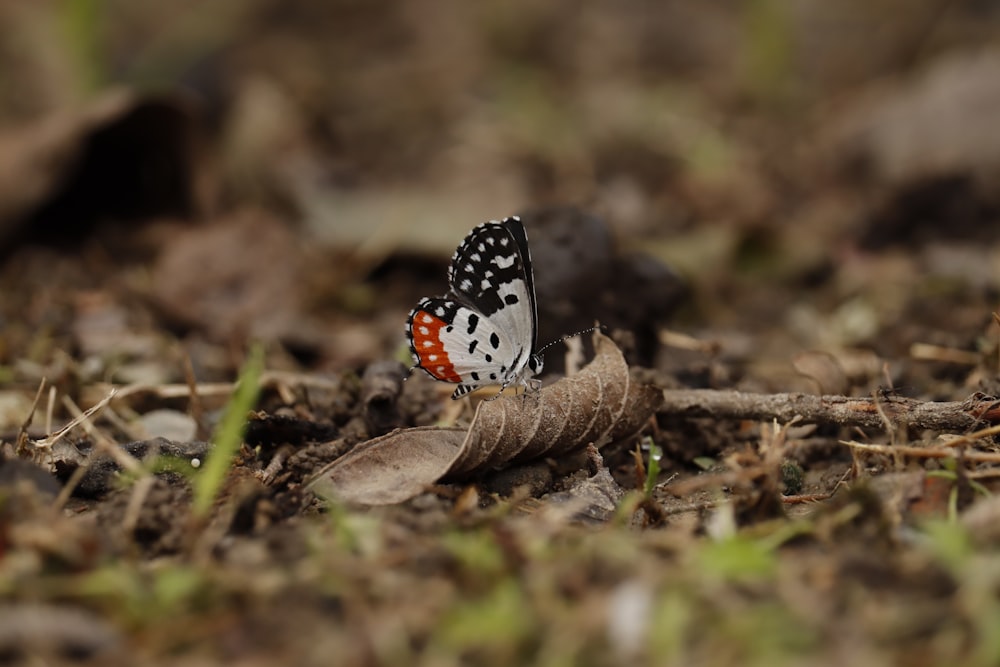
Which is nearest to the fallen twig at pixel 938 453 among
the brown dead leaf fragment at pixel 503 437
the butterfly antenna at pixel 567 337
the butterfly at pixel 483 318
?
the brown dead leaf fragment at pixel 503 437

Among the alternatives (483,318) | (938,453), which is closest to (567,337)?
(483,318)

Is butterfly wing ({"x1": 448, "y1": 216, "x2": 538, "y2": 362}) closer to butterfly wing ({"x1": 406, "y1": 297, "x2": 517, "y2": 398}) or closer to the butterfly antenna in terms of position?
butterfly wing ({"x1": 406, "y1": 297, "x2": 517, "y2": 398})

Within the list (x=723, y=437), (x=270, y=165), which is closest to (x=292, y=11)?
(x=270, y=165)

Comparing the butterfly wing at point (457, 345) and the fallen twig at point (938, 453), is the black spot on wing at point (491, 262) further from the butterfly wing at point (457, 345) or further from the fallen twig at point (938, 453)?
the fallen twig at point (938, 453)

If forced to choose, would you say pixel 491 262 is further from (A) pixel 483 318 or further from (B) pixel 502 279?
(A) pixel 483 318

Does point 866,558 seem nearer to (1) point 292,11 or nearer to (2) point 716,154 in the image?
(2) point 716,154

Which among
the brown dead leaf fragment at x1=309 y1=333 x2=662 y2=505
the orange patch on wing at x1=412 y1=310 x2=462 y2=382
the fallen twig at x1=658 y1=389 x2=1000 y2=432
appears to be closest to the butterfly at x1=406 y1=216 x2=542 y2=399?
the orange patch on wing at x1=412 y1=310 x2=462 y2=382
